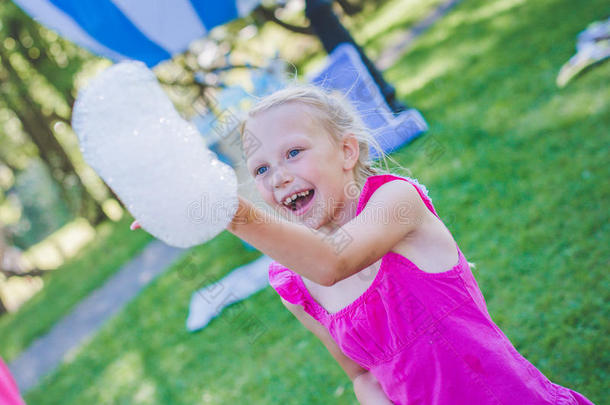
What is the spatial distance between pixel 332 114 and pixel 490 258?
1.90 meters

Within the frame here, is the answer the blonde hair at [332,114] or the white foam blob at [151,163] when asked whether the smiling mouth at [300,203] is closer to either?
the blonde hair at [332,114]

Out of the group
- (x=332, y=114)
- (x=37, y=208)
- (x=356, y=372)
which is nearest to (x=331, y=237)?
(x=332, y=114)

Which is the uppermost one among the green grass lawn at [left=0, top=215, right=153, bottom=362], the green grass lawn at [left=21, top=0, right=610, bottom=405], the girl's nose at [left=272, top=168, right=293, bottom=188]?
the girl's nose at [left=272, top=168, right=293, bottom=188]

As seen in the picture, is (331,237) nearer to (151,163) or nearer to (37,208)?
(151,163)

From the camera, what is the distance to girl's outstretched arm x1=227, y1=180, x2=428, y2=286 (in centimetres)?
82

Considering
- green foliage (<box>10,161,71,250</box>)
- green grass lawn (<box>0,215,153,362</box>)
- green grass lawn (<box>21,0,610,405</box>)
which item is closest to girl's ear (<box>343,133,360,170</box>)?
green grass lawn (<box>21,0,610,405</box>)

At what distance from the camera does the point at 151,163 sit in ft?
2.33

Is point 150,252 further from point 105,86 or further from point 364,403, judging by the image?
point 105,86

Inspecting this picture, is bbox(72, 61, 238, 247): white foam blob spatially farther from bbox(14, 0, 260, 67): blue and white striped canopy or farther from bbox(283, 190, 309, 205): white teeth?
bbox(14, 0, 260, 67): blue and white striped canopy

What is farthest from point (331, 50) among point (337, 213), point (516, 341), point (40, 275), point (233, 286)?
point (40, 275)

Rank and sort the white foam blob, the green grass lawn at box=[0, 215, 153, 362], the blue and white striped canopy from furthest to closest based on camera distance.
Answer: the green grass lawn at box=[0, 215, 153, 362] < the blue and white striped canopy < the white foam blob

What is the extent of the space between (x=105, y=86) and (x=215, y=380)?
120 inches

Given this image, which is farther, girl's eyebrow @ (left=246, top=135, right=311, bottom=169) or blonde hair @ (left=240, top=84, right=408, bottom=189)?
blonde hair @ (left=240, top=84, right=408, bottom=189)

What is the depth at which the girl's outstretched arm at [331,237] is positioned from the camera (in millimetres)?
816
